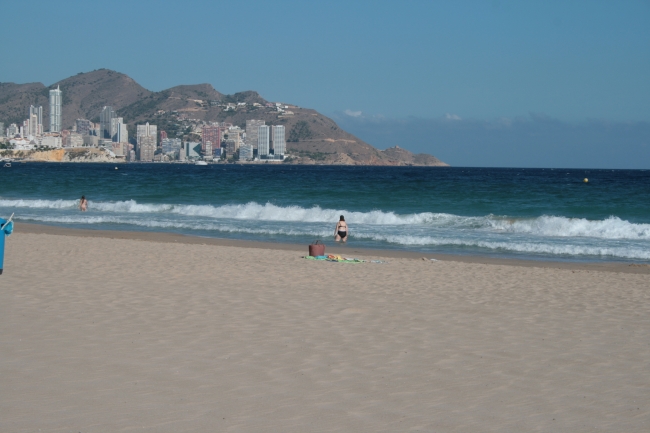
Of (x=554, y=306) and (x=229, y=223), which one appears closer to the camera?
(x=554, y=306)

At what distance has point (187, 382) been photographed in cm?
539

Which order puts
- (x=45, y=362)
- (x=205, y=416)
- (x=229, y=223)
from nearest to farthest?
(x=205, y=416)
(x=45, y=362)
(x=229, y=223)

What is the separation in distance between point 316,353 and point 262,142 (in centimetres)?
18586

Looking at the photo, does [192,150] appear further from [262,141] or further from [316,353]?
[316,353]

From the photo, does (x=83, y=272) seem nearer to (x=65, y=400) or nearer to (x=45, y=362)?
(x=45, y=362)

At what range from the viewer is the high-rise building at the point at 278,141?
186 metres

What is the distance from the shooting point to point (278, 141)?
18962cm

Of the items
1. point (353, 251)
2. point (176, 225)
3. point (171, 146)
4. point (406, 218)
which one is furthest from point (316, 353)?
point (171, 146)

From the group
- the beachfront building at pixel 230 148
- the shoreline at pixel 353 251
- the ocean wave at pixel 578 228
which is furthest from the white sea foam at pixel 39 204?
the beachfront building at pixel 230 148

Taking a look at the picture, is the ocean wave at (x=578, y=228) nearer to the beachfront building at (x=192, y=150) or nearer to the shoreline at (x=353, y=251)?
the shoreline at (x=353, y=251)

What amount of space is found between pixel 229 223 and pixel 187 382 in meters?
21.6

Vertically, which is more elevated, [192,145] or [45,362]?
[192,145]

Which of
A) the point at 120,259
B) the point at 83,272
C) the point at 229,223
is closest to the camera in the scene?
the point at 83,272

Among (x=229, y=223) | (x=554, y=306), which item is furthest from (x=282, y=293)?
(x=229, y=223)
